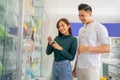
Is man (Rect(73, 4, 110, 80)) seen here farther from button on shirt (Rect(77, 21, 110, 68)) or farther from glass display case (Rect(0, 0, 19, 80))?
glass display case (Rect(0, 0, 19, 80))

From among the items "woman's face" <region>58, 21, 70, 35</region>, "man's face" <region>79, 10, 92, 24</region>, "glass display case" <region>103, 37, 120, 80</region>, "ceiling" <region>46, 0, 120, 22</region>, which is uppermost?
"ceiling" <region>46, 0, 120, 22</region>

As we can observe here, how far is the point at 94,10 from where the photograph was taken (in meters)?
5.86

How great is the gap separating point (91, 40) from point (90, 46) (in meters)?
0.05

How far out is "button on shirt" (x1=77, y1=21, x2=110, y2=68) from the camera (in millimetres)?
1736

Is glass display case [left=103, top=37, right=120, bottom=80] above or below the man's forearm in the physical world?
below

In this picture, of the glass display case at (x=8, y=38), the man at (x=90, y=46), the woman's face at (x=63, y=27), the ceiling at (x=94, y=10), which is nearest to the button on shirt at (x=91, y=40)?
the man at (x=90, y=46)

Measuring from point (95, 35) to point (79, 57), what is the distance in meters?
0.25

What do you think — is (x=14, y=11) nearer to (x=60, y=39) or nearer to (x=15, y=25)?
(x=15, y=25)

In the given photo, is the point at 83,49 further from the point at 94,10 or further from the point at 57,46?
the point at 94,10

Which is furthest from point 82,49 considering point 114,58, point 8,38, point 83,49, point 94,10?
point 114,58

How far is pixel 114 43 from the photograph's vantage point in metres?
6.74

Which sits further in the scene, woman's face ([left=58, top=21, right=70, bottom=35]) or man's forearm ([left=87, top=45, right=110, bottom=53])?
woman's face ([left=58, top=21, right=70, bottom=35])

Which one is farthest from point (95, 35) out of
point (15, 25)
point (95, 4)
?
point (95, 4)

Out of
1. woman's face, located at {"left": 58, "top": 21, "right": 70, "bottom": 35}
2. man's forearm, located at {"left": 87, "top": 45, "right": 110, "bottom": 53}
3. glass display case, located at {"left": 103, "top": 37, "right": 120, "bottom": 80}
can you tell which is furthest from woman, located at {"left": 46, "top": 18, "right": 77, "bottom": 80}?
glass display case, located at {"left": 103, "top": 37, "right": 120, "bottom": 80}
